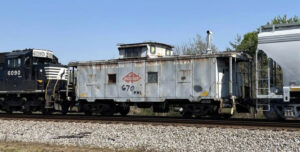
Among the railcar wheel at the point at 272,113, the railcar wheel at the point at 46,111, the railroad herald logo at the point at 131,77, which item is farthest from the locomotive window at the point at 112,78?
the railcar wheel at the point at 272,113

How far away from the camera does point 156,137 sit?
35.4ft

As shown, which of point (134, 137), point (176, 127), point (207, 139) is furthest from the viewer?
point (176, 127)

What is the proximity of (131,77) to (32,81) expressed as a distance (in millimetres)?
6867

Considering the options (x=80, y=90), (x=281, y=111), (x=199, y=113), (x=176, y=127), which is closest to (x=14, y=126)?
(x=80, y=90)

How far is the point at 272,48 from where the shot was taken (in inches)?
509

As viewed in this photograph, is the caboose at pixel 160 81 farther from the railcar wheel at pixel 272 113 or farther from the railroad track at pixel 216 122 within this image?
the railcar wheel at pixel 272 113

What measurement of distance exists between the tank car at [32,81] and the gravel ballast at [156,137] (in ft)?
18.9

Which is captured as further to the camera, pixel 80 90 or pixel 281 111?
pixel 80 90

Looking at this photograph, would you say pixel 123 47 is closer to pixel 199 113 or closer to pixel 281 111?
pixel 199 113

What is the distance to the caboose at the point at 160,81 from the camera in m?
15.5

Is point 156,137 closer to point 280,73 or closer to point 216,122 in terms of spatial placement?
point 216,122

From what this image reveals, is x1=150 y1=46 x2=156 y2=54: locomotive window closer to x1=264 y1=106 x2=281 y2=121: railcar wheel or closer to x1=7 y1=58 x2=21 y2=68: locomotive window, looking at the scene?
x1=264 y1=106 x2=281 y2=121: railcar wheel

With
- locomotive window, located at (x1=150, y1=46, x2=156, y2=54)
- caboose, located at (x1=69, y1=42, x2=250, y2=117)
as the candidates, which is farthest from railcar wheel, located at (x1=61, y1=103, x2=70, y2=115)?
locomotive window, located at (x1=150, y1=46, x2=156, y2=54)

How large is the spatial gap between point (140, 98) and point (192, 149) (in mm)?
8379
